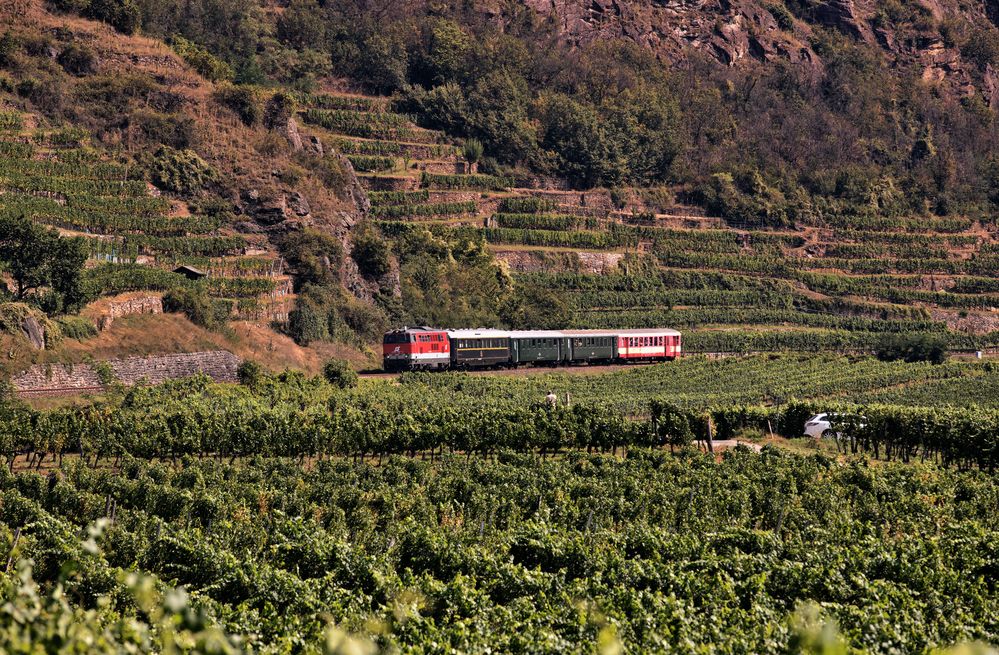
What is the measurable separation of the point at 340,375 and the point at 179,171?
68.3ft

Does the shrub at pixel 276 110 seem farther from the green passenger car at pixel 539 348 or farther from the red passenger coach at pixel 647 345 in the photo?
the red passenger coach at pixel 647 345

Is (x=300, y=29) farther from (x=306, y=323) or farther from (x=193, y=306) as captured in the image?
(x=193, y=306)

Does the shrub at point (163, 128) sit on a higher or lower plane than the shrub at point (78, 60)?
lower

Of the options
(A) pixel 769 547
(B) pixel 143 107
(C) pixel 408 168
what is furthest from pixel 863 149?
(A) pixel 769 547

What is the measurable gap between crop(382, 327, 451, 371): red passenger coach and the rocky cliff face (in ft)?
243

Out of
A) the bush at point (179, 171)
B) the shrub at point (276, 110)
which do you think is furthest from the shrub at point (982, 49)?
the bush at point (179, 171)

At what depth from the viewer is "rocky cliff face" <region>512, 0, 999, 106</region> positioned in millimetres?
127062

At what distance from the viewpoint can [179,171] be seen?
63.5 metres

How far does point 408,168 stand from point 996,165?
64041mm

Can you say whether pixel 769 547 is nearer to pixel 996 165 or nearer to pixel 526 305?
pixel 526 305

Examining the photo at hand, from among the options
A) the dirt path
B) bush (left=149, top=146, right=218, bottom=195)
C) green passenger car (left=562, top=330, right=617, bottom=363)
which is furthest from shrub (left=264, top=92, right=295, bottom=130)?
green passenger car (left=562, top=330, right=617, bottom=363)

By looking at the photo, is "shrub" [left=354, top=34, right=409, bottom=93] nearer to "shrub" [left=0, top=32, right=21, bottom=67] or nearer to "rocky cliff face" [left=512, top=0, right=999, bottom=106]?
"rocky cliff face" [left=512, top=0, right=999, bottom=106]

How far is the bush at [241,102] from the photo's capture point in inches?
2800

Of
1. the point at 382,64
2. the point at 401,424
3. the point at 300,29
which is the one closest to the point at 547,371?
the point at 401,424
